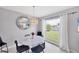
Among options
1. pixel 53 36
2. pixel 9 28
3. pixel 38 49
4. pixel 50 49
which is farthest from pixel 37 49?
pixel 9 28

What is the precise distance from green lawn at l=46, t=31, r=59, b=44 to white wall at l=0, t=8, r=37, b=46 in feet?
1.49

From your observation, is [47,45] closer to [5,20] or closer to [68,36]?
[68,36]

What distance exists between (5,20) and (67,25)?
1.03m

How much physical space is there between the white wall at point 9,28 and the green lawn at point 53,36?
455 millimetres

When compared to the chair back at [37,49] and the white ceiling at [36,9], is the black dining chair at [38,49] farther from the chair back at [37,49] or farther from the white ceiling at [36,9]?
the white ceiling at [36,9]

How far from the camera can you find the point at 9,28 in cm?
142

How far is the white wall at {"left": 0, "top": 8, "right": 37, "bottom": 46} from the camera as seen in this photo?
4.51 ft

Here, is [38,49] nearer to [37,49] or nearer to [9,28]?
[37,49]

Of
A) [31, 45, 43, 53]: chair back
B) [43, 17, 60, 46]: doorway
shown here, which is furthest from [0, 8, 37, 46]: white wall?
[43, 17, 60, 46]: doorway

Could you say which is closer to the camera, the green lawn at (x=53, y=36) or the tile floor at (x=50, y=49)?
the tile floor at (x=50, y=49)

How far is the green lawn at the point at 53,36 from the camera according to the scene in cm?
151

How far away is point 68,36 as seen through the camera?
145 centimetres

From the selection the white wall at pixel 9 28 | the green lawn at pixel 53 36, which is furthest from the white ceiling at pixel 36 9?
the green lawn at pixel 53 36
